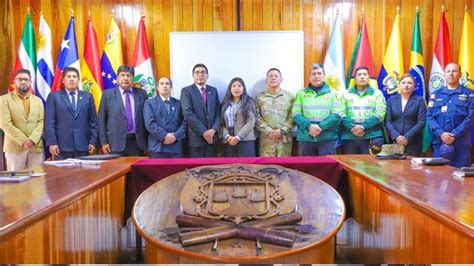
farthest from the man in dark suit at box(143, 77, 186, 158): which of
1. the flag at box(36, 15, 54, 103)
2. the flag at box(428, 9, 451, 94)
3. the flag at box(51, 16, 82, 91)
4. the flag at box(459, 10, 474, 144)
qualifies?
the flag at box(459, 10, 474, 144)

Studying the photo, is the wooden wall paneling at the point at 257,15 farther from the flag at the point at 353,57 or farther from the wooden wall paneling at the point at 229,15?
the flag at the point at 353,57

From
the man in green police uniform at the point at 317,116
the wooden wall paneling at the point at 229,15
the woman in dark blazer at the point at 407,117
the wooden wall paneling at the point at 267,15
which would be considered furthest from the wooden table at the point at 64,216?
the wooden wall paneling at the point at 267,15

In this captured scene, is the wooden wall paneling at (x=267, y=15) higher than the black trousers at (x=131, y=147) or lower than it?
higher

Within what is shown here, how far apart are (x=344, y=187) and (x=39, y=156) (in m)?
3.11

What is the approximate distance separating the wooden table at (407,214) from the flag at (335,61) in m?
2.07

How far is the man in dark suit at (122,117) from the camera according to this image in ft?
12.3

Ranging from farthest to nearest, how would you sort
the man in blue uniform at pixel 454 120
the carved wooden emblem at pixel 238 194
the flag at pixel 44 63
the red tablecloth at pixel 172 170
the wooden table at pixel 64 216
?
1. the flag at pixel 44 63
2. the man in blue uniform at pixel 454 120
3. the red tablecloth at pixel 172 170
4. the carved wooden emblem at pixel 238 194
5. the wooden table at pixel 64 216

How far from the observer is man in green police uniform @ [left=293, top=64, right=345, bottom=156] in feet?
12.1

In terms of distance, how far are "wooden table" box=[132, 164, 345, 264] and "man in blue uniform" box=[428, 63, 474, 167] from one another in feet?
8.17

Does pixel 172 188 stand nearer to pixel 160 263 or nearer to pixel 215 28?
pixel 160 263

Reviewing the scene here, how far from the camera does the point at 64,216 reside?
1.31 metres

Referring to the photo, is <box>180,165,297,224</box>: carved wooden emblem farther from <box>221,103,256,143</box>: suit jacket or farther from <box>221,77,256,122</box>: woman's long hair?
<box>221,77,256,122</box>: woman's long hair

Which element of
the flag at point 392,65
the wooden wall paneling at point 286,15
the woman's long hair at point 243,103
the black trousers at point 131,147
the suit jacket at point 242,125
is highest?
the wooden wall paneling at point 286,15

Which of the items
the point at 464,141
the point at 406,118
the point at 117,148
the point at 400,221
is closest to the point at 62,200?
the point at 400,221
